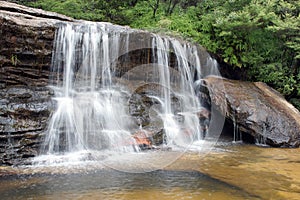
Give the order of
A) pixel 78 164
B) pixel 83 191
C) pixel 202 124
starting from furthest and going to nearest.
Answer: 1. pixel 202 124
2. pixel 78 164
3. pixel 83 191

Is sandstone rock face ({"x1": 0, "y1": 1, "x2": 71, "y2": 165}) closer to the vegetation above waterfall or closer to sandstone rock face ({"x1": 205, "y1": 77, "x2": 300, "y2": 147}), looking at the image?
the vegetation above waterfall

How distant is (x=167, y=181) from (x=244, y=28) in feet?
26.1

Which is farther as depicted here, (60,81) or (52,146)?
(60,81)

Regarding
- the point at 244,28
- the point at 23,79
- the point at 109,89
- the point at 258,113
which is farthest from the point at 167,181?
the point at 244,28

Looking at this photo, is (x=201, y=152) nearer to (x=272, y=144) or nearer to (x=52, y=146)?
(x=272, y=144)

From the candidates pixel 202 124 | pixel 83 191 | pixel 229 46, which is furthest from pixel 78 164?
pixel 229 46

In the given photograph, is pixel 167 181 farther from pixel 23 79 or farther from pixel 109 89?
pixel 23 79

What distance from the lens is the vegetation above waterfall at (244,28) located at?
34.4 feet

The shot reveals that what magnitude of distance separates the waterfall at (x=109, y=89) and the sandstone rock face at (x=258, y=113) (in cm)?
86

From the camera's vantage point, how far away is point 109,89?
26.9ft

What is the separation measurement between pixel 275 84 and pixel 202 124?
4506 mm

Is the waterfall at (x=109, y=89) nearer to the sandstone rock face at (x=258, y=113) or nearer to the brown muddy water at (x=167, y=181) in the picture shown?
the sandstone rock face at (x=258, y=113)

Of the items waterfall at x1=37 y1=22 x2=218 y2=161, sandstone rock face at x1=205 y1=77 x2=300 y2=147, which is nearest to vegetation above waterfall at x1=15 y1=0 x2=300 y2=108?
waterfall at x1=37 y1=22 x2=218 y2=161

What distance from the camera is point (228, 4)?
462 inches
